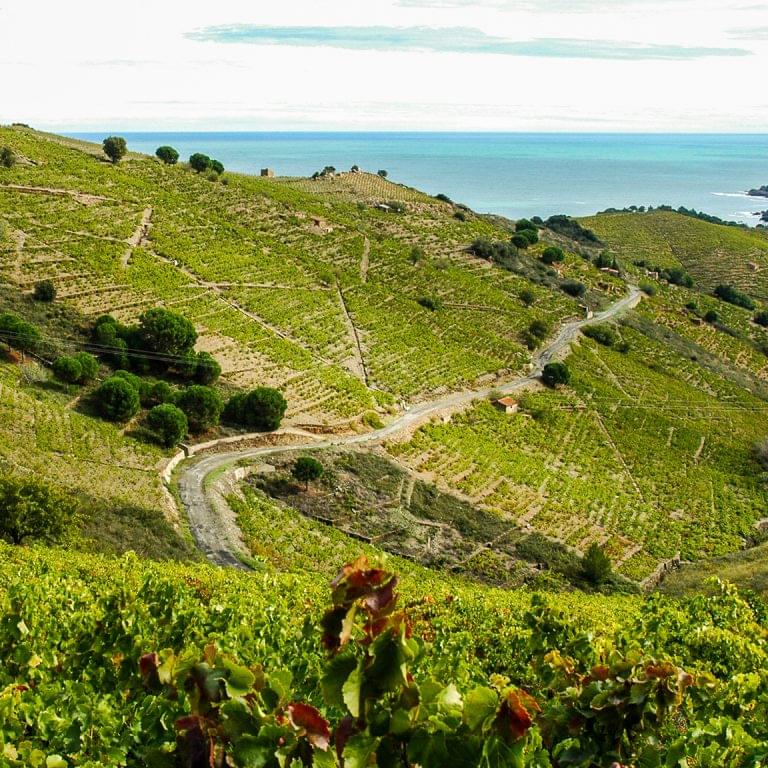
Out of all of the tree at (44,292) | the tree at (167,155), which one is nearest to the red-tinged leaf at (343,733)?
the tree at (44,292)

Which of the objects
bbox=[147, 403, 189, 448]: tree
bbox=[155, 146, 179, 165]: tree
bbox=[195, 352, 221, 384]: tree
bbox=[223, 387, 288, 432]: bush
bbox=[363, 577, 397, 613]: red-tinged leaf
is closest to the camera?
bbox=[363, 577, 397, 613]: red-tinged leaf

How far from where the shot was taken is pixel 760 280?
9531 cm

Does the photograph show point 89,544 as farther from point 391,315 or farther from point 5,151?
point 5,151

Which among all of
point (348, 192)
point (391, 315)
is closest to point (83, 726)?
point (391, 315)

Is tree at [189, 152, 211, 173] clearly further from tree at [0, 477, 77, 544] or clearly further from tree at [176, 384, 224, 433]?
tree at [0, 477, 77, 544]

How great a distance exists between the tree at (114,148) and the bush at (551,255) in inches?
1512

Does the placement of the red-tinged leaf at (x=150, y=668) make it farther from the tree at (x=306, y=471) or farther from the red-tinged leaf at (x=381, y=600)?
the tree at (x=306, y=471)

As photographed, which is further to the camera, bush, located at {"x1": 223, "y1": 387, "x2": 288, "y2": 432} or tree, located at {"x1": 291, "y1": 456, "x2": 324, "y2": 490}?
bush, located at {"x1": 223, "y1": 387, "x2": 288, "y2": 432}

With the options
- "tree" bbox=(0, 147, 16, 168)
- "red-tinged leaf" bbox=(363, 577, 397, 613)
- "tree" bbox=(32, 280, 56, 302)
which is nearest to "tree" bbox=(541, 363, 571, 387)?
"tree" bbox=(32, 280, 56, 302)

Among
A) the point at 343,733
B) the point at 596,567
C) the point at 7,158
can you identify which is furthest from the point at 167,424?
the point at 7,158

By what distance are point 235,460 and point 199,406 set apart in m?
2.84

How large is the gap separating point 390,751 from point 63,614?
6949 mm

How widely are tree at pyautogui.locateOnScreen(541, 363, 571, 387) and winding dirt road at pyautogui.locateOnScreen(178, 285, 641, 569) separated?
29.6 inches

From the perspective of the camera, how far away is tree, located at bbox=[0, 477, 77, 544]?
18984 millimetres
